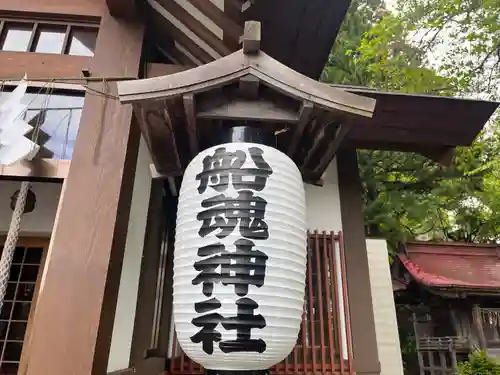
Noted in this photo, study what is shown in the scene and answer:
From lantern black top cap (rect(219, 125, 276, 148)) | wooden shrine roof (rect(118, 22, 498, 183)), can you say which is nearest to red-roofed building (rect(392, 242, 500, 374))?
wooden shrine roof (rect(118, 22, 498, 183))

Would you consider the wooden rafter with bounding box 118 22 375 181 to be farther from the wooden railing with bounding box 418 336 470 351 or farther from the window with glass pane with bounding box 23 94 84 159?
the wooden railing with bounding box 418 336 470 351

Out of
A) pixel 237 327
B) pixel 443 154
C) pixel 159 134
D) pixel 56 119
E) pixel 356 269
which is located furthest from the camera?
pixel 443 154

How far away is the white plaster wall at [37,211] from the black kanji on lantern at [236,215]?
249 cm

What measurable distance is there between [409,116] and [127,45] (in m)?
3.02

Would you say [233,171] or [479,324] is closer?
[233,171]

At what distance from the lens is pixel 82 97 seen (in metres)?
3.53

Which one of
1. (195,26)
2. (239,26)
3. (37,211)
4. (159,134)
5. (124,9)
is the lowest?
(37,211)

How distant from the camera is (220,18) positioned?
358 cm

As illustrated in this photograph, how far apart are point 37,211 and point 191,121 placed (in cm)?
251

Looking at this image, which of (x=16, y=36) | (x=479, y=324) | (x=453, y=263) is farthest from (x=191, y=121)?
(x=453, y=263)

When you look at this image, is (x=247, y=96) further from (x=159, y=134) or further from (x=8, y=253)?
(x=8, y=253)

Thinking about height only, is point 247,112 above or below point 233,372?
above

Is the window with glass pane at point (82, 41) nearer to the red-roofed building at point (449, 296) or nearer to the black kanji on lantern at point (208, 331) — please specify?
the black kanji on lantern at point (208, 331)

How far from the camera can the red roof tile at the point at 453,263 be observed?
35.2 ft
